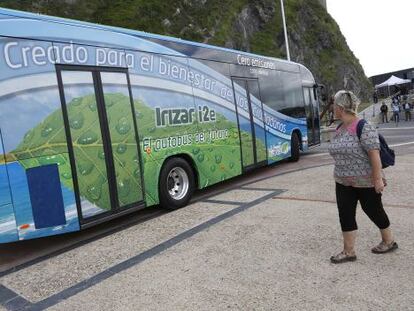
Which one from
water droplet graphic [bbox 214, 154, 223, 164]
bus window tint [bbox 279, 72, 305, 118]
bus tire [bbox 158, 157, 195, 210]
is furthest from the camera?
bus window tint [bbox 279, 72, 305, 118]

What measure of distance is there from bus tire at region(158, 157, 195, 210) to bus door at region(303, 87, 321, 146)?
6.55 m

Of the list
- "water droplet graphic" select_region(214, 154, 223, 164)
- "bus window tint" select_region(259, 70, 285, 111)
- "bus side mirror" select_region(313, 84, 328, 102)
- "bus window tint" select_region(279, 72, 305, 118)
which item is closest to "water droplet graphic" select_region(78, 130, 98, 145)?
"water droplet graphic" select_region(214, 154, 223, 164)

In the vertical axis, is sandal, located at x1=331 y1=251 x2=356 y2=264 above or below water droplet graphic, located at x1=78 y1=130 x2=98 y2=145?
below

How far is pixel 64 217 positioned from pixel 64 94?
5.08 feet

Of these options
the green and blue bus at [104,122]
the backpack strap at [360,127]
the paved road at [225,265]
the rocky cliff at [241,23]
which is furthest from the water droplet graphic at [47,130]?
the rocky cliff at [241,23]

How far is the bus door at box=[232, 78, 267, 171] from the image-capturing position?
941cm

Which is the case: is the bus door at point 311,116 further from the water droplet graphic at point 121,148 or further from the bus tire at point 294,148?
the water droplet graphic at point 121,148

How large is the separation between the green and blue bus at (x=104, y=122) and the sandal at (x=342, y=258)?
3095 millimetres

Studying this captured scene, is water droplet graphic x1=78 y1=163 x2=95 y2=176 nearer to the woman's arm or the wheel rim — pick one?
the wheel rim

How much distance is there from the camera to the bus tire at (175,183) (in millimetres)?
7223

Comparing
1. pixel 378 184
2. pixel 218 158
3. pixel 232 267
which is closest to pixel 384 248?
pixel 378 184

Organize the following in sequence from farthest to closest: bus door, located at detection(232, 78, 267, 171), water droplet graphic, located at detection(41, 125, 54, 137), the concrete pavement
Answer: bus door, located at detection(232, 78, 267, 171), water droplet graphic, located at detection(41, 125, 54, 137), the concrete pavement

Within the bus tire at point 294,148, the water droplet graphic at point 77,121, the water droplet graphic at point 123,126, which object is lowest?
the bus tire at point 294,148

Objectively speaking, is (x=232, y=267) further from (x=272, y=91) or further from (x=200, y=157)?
(x=272, y=91)
